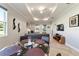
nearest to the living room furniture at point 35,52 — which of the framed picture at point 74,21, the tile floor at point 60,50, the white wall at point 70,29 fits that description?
the tile floor at point 60,50

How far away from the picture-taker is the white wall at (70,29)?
1.45 meters

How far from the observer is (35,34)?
1586mm

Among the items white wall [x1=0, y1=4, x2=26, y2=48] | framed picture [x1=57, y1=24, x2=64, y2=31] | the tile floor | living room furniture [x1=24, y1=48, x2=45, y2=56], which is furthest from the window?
framed picture [x1=57, y1=24, x2=64, y2=31]

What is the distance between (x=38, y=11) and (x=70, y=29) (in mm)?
541

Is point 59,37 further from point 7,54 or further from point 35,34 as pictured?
point 7,54

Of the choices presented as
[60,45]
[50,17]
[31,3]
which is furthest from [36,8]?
[60,45]

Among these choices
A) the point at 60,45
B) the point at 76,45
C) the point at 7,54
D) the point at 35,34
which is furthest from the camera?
the point at 60,45

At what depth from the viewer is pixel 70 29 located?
5.07 feet

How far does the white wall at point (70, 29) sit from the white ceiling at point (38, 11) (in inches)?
2.8

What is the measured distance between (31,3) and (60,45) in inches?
32.1

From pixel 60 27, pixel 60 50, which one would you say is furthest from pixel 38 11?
pixel 60 50

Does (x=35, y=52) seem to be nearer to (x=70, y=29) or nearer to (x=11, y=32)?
(x=11, y=32)

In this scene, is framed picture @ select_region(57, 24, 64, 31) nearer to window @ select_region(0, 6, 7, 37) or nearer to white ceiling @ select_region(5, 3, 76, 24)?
white ceiling @ select_region(5, 3, 76, 24)

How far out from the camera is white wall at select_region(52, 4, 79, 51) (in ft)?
4.76
